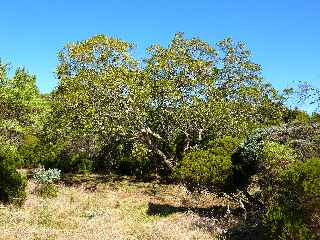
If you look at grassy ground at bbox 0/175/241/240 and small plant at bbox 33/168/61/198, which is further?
small plant at bbox 33/168/61/198

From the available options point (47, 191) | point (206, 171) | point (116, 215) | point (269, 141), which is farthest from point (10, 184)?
point (269, 141)

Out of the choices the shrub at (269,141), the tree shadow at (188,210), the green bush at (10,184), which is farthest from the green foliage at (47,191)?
the shrub at (269,141)

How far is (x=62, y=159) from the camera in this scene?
4609 cm

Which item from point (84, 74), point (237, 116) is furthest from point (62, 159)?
point (237, 116)

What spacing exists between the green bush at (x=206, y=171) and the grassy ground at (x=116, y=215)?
1508mm

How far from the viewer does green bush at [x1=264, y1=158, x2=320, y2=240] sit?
16922mm

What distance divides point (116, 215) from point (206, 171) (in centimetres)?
477

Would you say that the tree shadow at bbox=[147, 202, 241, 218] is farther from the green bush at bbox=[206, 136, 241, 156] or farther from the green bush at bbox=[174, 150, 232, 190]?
the green bush at bbox=[206, 136, 241, 156]

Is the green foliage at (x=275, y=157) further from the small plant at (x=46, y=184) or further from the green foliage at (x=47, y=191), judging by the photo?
the small plant at (x=46, y=184)

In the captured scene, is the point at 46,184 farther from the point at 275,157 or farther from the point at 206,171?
the point at 275,157

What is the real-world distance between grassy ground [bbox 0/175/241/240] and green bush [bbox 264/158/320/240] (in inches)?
142

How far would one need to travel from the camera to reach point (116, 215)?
2502 centimetres

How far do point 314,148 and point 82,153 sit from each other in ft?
85.6

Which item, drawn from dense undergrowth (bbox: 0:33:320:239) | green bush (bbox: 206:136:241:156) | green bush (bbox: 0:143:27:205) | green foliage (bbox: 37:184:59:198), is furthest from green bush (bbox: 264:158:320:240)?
green foliage (bbox: 37:184:59:198)
